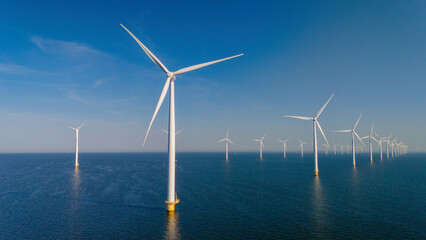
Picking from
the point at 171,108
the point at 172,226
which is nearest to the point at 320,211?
the point at 172,226

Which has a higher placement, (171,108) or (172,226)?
(171,108)

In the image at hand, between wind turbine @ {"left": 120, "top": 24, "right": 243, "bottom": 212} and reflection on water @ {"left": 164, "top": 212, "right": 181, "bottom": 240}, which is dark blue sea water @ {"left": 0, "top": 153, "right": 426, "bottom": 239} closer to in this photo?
reflection on water @ {"left": 164, "top": 212, "right": 181, "bottom": 240}

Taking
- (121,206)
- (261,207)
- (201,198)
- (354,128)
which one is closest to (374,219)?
(261,207)

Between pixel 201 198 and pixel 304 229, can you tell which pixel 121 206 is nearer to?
pixel 201 198

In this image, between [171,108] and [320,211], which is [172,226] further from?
[320,211]

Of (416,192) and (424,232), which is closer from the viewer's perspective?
(424,232)

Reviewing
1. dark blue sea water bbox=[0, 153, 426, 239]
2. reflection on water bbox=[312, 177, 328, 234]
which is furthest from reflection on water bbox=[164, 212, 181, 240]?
reflection on water bbox=[312, 177, 328, 234]
